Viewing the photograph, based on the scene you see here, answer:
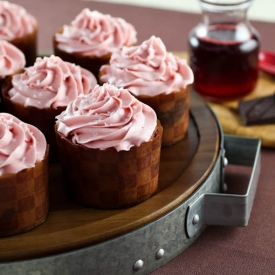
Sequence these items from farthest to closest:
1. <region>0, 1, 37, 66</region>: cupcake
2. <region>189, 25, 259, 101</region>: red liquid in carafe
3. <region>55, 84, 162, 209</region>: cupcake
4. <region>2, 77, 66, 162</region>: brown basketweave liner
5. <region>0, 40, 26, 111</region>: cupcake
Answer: <region>189, 25, 259, 101</region>: red liquid in carafe
<region>0, 1, 37, 66</region>: cupcake
<region>0, 40, 26, 111</region>: cupcake
<region>2, 77, 66, 162</region>: brown basketweave liner
<region>55, 84, 162, 209</region>: cupcake

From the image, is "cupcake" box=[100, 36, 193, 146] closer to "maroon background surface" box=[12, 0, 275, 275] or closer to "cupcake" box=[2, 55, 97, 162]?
"cupcake" box=[2, 55, 97, 162]

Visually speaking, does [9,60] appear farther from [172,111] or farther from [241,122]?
[241,122]

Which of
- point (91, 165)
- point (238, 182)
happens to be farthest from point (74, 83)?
point (238, 182)

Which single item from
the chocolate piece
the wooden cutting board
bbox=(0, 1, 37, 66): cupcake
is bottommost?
the wooden cutting board

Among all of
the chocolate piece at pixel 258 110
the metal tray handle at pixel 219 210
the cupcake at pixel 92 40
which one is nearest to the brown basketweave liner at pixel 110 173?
the metal tray handle at pixel 219 210

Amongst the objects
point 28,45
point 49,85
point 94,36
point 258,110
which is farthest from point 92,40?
point 258,110

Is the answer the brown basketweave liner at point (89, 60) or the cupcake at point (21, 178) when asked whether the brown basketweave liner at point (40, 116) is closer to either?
the cupcake at point (21, 178)

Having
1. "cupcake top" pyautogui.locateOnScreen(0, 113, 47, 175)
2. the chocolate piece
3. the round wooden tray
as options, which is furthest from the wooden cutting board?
"cupcake top" pyautogui.locateOnScreen(0, 113, 47, 175)
